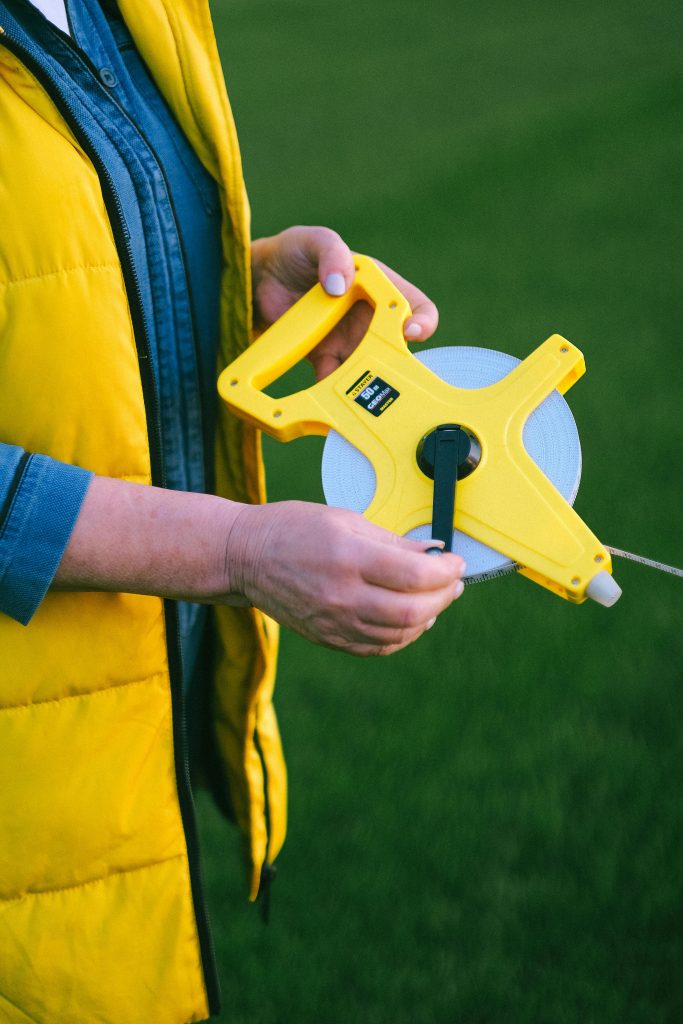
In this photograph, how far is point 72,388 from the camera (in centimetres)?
85

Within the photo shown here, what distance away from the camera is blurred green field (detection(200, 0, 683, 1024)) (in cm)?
153

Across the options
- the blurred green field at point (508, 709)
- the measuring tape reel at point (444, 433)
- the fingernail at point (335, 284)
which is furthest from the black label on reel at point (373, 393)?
the blurred green field at point (508, 709)

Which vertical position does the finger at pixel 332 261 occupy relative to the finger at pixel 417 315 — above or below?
above

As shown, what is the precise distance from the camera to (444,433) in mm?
961

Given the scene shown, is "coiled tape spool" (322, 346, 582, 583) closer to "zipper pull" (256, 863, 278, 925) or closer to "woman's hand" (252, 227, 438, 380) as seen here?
"woman's hand" (252, 227, 438, 380)

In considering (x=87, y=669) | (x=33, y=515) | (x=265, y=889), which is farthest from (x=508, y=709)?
(x=33, y=515)

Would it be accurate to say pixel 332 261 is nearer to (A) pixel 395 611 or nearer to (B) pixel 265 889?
(A) pixel 395 611

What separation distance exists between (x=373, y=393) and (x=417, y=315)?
0.49 feet

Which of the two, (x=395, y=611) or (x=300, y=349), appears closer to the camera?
(x=395, y=611)

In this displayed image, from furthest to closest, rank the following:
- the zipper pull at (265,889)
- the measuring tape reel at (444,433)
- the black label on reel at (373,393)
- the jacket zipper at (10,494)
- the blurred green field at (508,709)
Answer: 1. the blurred green field at (508,709)
2. the zipper pull at (265,889)
3. the black label on reel at (373,393)
4. the measuring tape reel at (444,433)
5. the jacket zipper at (10,494)

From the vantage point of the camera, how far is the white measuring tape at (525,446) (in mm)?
917

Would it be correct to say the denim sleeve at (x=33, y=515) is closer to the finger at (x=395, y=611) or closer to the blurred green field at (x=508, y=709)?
the finger at (x=395, y=611)

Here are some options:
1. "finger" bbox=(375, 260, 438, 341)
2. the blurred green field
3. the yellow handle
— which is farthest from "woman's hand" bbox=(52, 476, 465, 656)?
the blurred green field

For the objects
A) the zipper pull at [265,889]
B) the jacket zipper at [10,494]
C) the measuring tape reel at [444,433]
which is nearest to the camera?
the jacket zipper at [10,494]
